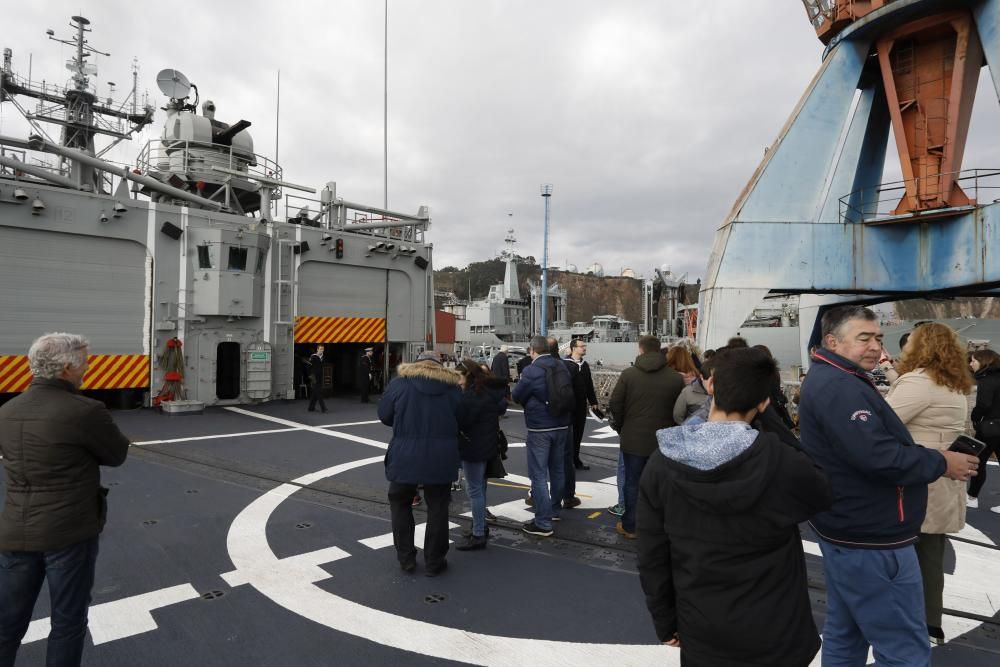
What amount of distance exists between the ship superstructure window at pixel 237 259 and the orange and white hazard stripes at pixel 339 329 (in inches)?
83.8

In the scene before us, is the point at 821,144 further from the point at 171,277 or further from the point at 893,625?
the point at 171,277

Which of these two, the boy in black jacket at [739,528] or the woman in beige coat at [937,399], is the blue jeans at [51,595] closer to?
the boy in black jacket at [739,528]

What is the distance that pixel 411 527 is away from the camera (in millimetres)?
4672

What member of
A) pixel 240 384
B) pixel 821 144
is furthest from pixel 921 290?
pixel 240 384

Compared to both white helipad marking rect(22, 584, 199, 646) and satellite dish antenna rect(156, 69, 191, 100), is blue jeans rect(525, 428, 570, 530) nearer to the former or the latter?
white helipad marking rect(22, 584, 199, 646)

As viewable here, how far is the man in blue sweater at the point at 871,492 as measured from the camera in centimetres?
240

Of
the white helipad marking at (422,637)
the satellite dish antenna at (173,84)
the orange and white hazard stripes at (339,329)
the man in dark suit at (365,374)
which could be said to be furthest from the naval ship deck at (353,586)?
the satellite dish antenna at (173,84)

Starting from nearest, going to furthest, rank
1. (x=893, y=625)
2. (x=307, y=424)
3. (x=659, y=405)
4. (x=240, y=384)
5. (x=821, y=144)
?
Result: (x=893, y=625), (x=659, y=405), (x=307, y=424), (x=821, y=144), (x=240, y=384)

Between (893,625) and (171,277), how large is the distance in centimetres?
1476

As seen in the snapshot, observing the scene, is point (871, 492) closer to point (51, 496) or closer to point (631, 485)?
point (631, 485)

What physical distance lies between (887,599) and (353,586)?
137 inches

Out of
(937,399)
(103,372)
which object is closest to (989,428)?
(937,399)

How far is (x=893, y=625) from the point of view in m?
2.46

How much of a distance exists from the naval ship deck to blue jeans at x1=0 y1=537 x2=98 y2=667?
584 mm
